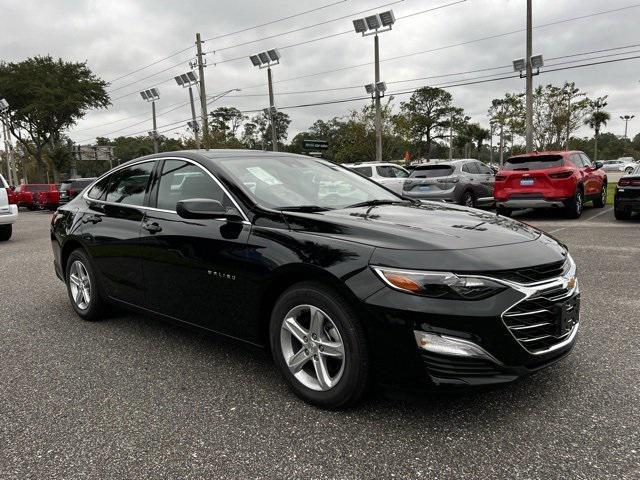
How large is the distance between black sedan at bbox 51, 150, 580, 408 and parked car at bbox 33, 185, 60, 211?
22035 millimetres

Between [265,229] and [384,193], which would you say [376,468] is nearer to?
[265,229]

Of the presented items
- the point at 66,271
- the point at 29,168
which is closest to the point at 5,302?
the point at 66,271

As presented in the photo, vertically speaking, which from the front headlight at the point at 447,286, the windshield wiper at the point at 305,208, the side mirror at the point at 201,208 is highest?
the side mirror at the point at 201,208

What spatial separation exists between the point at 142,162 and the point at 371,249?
2.55 meters

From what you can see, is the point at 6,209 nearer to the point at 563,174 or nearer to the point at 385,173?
the point at 385,173

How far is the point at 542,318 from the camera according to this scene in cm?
263

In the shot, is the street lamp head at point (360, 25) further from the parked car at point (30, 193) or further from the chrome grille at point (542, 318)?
the chrome grille at point (542, 318)

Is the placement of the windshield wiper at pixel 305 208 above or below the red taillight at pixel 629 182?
above

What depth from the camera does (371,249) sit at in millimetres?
2658

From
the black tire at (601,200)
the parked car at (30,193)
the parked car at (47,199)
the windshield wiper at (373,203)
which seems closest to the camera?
the windshield wiper at (373,203)

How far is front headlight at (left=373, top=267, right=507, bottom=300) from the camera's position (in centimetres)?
247

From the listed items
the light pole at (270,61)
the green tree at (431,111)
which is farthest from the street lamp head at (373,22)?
the green tree at (431,111)

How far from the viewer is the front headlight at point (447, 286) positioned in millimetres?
2469

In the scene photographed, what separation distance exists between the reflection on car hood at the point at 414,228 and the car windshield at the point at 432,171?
34.9 ft
